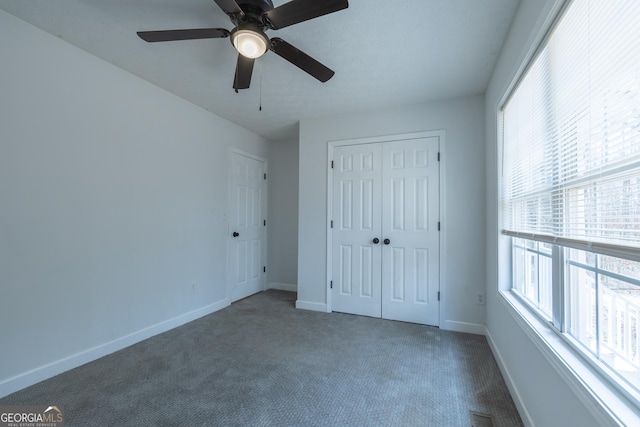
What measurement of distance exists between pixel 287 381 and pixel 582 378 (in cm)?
167

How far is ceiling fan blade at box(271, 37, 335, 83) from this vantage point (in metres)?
1.69

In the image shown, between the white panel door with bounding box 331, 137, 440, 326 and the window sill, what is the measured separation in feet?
4.87

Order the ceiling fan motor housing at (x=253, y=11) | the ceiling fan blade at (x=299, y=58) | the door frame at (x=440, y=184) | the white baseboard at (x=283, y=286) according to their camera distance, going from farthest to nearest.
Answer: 1. the white baseboard at (x=283, y=286)
2. the door frame at (x=440, y=184)
3. the ceiling fan blade at (x=299, y=58)
4. the ceiling fan motor housing at (x=253, y=11)

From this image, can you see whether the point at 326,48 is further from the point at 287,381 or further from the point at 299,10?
the point at 287,381

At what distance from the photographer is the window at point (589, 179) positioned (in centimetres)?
84

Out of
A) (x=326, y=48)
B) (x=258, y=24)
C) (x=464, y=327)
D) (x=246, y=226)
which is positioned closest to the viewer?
(x=258, y=24)

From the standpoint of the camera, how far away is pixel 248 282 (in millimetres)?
4105

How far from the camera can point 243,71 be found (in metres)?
1.94

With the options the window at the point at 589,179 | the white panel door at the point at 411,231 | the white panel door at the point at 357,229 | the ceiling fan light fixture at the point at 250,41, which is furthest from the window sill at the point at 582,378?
the ceiling fan light fixture at the point at 250,41

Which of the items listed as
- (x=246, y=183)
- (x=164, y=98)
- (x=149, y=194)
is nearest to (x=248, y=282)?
(x=246, y=183)

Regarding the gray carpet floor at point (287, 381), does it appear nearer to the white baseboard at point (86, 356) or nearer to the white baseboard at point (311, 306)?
the white baseboard at point (86, 356)

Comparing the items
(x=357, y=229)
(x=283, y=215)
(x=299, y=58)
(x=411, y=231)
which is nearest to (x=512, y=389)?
(x=411, y=231)

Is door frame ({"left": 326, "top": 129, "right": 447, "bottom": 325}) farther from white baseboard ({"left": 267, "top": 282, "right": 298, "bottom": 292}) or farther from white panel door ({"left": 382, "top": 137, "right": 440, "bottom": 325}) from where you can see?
white baseboard ({"left": 267, "top": 282, "right": 298, "bottom": 292})

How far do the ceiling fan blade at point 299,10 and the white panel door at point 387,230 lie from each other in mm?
1972
